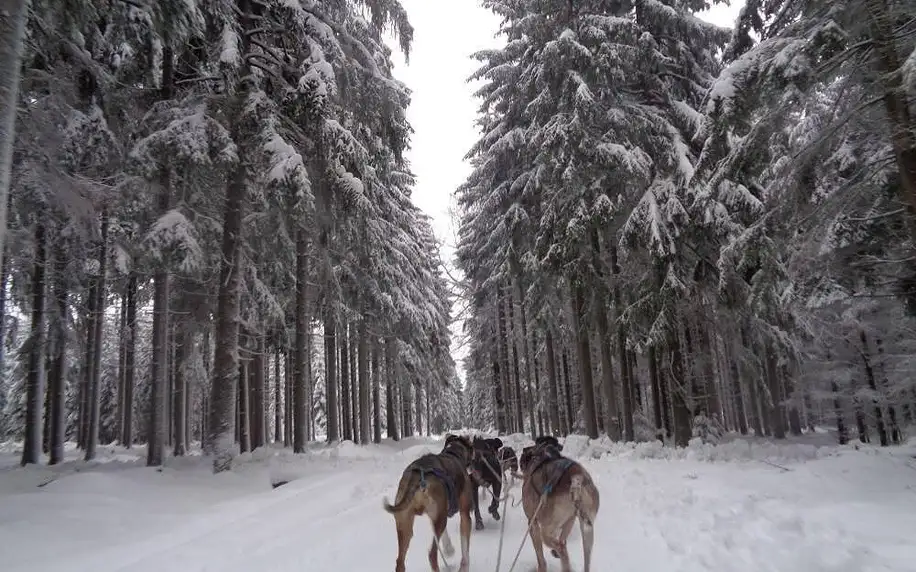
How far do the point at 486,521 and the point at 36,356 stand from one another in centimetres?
1317

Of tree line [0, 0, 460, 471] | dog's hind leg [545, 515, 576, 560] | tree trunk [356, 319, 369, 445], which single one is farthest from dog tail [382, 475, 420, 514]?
tree trunk [356, 319, 369, 445]

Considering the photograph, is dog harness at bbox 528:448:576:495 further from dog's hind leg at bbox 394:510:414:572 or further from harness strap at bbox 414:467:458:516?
dog's hind leg at bbox 394:510:414:572

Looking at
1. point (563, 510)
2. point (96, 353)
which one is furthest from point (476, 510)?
point (96, 353)

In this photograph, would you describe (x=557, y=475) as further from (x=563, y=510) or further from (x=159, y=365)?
(x=159, y=365)

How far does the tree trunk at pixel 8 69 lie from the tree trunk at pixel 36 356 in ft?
29.1

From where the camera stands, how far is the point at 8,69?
4695 millimetres

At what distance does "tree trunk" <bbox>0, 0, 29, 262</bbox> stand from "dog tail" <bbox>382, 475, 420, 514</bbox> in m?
4.42

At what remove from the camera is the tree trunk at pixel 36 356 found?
12.1m

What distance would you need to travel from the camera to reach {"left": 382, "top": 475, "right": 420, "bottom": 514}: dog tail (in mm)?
4043

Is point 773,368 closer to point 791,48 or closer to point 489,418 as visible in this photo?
point 791,48

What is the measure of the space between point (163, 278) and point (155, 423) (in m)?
3.47

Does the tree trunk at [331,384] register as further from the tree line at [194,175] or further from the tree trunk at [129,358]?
the tree trunk at [129,358]

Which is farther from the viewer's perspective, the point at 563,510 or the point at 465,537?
the point at 465,537

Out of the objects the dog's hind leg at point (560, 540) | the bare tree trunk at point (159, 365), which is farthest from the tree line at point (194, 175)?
the dog's hind leg at point (560, 540)
